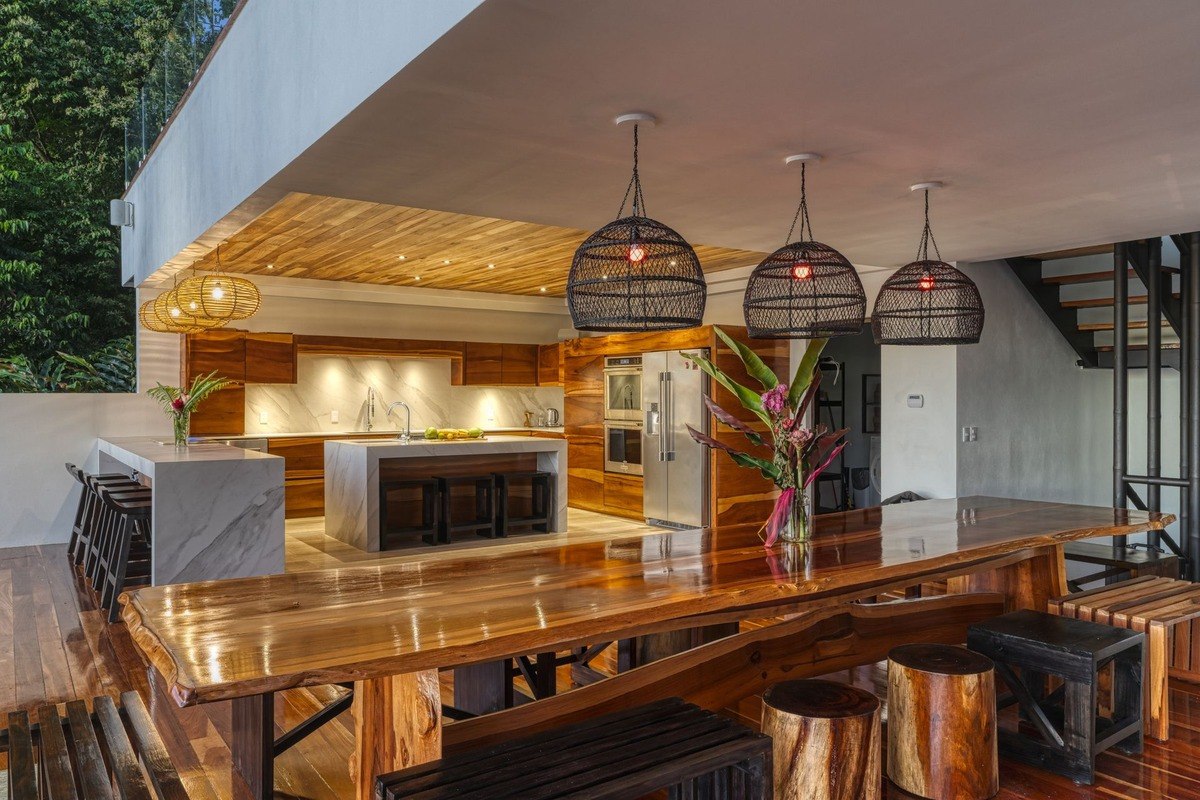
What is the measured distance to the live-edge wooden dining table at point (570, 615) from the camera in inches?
66.7

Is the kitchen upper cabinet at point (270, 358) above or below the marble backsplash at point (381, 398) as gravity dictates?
above

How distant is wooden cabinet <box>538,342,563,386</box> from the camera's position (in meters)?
10.2

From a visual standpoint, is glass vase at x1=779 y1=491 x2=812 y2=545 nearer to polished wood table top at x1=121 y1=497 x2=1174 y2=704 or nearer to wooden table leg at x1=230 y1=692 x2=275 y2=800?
polished wood table top at x1=121 y1=497 x2=1174 y2=704

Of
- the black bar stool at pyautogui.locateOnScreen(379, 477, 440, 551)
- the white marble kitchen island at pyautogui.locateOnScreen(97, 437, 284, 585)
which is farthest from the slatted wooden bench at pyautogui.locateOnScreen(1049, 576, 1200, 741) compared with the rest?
the black bar stool at pyautogui.locateOnScreen(379, 477, 440, 551)

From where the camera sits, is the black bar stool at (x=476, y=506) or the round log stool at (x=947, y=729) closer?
the round log stool at (x=947, y=729)

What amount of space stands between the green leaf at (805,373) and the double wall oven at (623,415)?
5.42 meters

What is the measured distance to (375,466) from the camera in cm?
690

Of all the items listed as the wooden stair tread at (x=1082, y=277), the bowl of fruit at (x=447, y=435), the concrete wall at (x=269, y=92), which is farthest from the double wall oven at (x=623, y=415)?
the concrete wall at (x=269, y=92)

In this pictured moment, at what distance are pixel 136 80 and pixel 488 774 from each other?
581 inches

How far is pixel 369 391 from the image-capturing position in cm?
977

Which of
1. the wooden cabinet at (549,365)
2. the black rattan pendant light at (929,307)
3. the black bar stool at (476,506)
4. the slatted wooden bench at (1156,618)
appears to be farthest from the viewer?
the wooden cabinet at (549,365)

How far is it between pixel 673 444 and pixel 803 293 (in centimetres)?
464

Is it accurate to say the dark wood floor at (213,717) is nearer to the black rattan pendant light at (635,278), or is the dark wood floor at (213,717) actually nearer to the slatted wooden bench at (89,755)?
the slatted wooden bench at (89,755)

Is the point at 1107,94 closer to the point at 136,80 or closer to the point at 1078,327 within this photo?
the point at 1078,327
